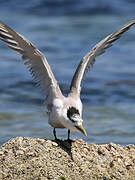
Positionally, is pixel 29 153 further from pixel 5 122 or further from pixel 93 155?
pixel 5 122

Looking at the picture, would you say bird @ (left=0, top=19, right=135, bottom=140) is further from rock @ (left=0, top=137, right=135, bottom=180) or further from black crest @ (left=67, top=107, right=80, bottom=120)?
rock @ (left=0, top=137, right=135, bottom=180)

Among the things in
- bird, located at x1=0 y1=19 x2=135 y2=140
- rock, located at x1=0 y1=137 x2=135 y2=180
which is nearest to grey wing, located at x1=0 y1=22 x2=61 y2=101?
bird, located at x1=0 y1=19 x2=135 y2=140

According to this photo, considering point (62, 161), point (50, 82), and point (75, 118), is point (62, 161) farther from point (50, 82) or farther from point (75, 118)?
point (50, 82)

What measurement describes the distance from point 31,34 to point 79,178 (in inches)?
472

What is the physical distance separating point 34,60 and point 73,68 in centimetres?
762

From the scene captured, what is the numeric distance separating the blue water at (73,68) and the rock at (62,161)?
4063mm

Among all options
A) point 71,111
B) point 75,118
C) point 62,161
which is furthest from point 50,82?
point 62,161

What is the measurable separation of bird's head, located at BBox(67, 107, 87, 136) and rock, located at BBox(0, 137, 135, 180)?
220mm

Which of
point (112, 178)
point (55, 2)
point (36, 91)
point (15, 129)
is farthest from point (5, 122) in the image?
point (55, 2)

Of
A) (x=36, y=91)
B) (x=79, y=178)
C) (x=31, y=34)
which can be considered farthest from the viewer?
(x=31, y=34)

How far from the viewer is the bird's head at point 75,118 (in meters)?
7.61

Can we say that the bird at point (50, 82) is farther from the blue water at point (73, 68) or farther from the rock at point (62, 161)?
the blue water at point (73, 68)

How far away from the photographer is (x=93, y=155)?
23.7ft

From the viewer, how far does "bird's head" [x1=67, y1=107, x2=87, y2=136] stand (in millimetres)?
7605
